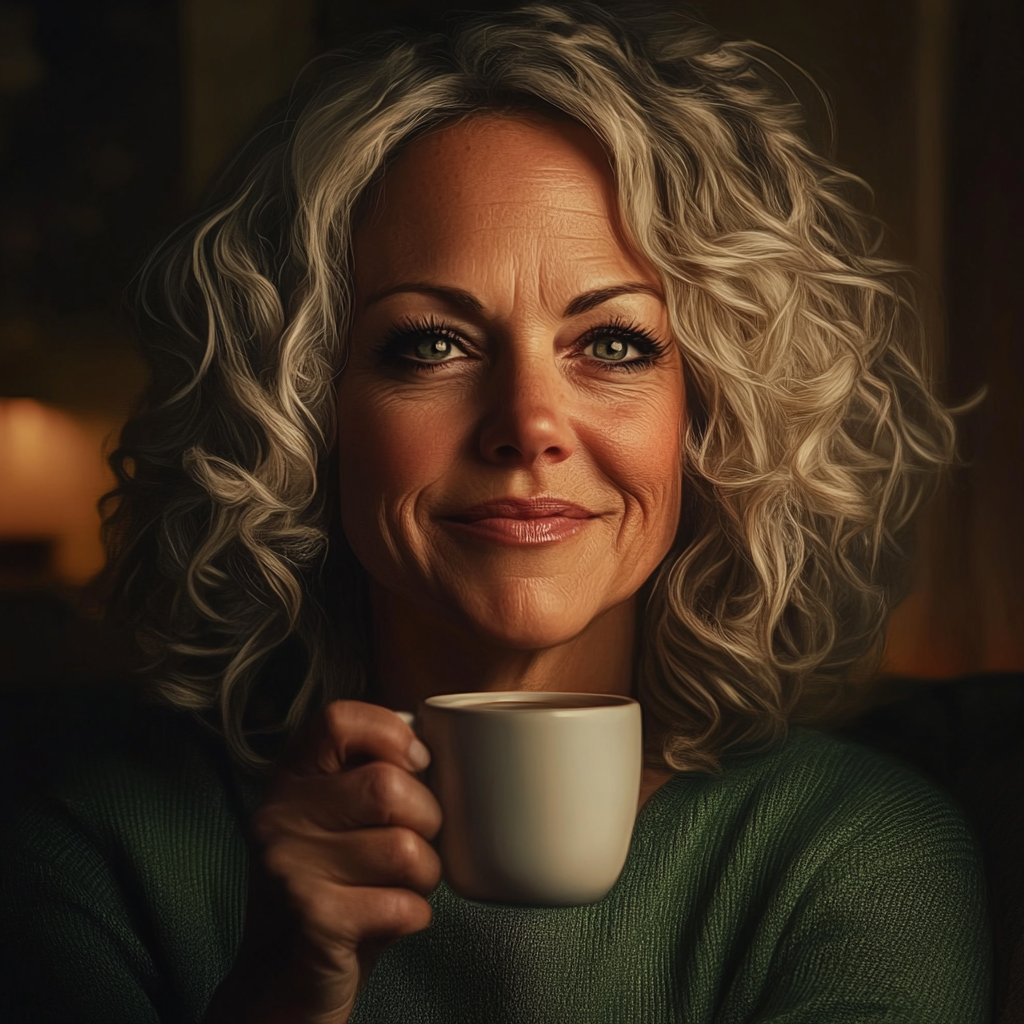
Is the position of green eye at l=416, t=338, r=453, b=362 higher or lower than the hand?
higher

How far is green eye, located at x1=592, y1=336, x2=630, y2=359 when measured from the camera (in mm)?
872

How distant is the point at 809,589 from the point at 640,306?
31 centimetres

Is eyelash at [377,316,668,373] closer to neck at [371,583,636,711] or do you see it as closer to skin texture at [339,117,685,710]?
skin texture at [339,117,685,710]

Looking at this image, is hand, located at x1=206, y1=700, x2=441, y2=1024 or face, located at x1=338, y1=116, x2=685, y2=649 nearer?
hand, located at x1=206, y1=700, x2=441, y2=1024

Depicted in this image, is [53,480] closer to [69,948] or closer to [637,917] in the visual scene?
[69,948]

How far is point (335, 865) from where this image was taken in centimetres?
74

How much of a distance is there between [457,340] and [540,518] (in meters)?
0.15

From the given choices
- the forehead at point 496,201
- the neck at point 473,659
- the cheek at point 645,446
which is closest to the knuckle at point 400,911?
the neck at point 473,659

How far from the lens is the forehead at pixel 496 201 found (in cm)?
85

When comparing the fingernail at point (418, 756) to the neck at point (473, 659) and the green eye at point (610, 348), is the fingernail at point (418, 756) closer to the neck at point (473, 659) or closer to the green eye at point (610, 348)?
the neck at point (473, 659)

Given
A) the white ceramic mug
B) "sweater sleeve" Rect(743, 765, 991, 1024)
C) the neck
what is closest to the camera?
the white ceramic mug

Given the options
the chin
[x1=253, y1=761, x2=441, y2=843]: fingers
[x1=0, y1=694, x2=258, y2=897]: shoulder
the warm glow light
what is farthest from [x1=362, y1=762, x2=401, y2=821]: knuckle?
the warm glow light

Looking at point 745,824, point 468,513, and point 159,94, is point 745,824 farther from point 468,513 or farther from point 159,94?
point 159,94

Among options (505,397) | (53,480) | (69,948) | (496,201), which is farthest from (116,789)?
(496,201)
